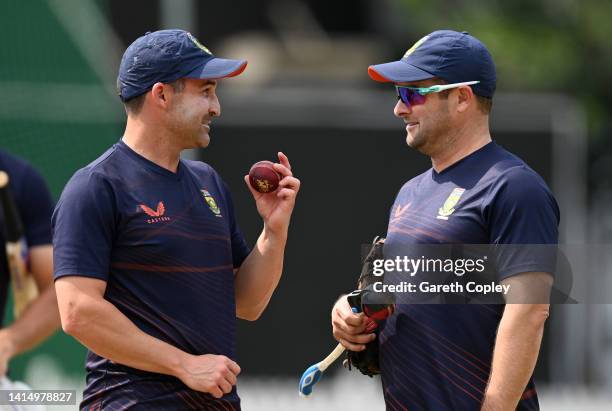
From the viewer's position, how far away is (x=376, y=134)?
1257cm

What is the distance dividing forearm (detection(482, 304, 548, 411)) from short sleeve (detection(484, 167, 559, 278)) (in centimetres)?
16

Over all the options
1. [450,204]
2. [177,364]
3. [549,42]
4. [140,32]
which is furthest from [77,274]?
[549,42]

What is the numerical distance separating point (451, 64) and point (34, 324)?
8.63 feet

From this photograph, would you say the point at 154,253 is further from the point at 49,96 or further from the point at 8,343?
the point at 49,96

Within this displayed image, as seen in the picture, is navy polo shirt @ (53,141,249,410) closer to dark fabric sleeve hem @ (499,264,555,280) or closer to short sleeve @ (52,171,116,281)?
short sleeve @ (52,171,116,281)

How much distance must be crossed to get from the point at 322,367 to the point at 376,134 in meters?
7.37

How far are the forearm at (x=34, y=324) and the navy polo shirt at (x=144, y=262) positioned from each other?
137 centimetres

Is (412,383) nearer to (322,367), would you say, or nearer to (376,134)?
(322,367)

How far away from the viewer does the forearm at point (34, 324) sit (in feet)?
20.6

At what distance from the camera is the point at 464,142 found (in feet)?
16.8

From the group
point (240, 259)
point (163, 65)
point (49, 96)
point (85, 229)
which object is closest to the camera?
point (85, 229)

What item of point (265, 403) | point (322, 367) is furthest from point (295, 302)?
point (322, 367)

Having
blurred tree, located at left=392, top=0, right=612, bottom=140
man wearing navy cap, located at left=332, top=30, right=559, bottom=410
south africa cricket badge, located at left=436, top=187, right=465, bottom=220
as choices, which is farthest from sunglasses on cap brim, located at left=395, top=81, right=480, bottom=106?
blurred tree, located at left=392, top=0, right=612, bottom=140

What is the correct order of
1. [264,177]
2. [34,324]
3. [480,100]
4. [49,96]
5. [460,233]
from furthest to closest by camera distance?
1. [49,96]
2. [34,324]
3. [264,177]
4. [480,100]
5. [460,233]
